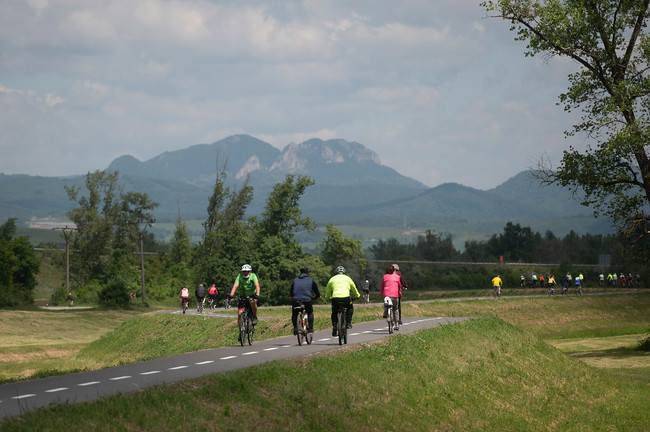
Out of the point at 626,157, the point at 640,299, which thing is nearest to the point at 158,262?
the point at 640,299

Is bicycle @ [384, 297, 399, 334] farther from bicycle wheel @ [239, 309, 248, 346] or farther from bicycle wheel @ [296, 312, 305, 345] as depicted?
bicycle wheel @ [239, 309, 248, 346]

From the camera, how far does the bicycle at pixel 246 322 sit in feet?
80.6

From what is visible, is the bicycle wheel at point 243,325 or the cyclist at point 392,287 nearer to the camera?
the bicycle wheel at point 243,325

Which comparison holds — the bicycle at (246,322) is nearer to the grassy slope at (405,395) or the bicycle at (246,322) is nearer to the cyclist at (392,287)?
the grassy slope at (405,395)

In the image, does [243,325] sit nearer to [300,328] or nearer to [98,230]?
[300,328]

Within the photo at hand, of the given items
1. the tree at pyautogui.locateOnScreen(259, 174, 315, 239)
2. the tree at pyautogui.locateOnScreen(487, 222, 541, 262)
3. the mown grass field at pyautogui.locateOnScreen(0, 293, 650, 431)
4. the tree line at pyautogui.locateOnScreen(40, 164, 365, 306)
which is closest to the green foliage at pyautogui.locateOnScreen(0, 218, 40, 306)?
the tree line at pyautogui.locateOnScreen(40, 164, 365, 306)

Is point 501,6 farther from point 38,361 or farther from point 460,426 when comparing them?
point 38,361

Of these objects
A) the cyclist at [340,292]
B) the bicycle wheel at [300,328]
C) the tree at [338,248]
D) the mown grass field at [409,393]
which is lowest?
the mown grass field at [409,393]

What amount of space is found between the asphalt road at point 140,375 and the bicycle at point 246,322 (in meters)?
0.34

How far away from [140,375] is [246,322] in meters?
6.86

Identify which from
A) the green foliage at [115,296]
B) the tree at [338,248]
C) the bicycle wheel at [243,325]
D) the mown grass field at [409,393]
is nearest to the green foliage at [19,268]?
the green foliage at [115,296]

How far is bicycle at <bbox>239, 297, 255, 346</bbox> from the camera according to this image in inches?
968

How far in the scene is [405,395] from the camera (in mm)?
18797

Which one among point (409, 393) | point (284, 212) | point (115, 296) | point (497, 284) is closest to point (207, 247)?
point (115, 296)
